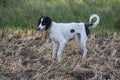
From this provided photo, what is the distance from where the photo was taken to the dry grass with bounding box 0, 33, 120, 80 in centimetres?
570

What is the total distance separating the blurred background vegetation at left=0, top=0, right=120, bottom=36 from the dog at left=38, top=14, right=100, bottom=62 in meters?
1.51

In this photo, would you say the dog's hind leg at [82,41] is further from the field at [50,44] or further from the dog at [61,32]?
the field at [50,44]

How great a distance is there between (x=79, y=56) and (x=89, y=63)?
1.02 ft

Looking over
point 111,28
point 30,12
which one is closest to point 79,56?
point 111,28

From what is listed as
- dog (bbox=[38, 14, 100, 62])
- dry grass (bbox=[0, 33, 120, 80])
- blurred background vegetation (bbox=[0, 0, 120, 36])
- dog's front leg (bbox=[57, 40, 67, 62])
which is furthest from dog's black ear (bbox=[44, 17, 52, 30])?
blurred background vegetation (bbox=[0, 0, 120, 36])

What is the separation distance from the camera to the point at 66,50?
668cm

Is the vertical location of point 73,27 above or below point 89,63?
above

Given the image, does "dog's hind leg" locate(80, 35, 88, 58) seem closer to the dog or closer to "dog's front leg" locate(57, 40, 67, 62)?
the dog

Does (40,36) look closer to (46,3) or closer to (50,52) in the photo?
(50,52)

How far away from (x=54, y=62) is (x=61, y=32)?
16.6 inches

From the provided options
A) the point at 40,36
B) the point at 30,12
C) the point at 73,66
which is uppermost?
the point at 30,12

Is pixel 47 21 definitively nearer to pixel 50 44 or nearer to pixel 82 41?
pixel 82 41

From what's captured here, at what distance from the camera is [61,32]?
6066 mm

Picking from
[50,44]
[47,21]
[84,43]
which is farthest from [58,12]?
[47,21]
